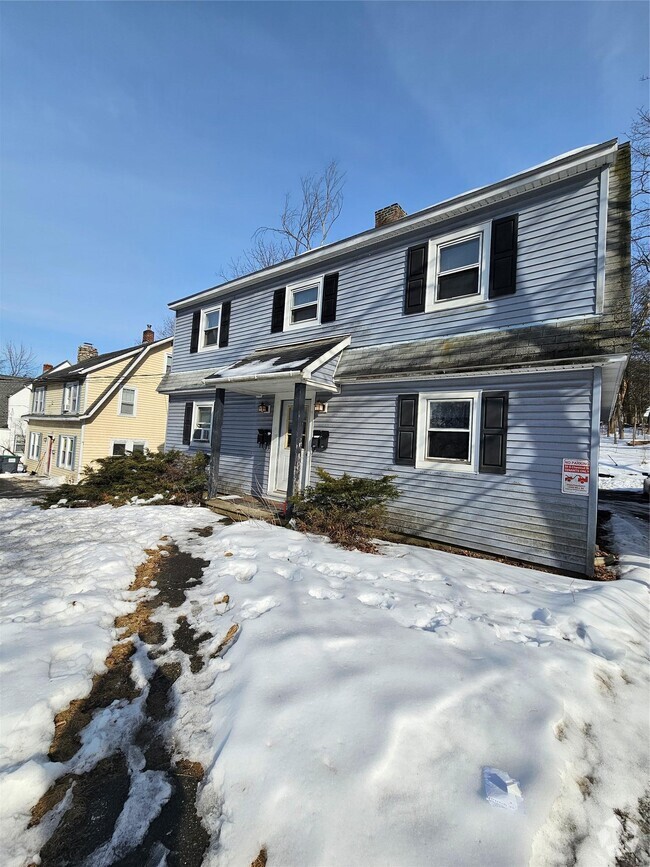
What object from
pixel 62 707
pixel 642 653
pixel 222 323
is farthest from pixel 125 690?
pixel 222 323

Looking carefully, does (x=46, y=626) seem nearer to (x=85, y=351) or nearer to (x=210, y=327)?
(x=210, y=327)

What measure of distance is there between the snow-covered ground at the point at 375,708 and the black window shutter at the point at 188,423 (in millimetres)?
7754

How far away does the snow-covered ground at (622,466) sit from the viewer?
736 inches

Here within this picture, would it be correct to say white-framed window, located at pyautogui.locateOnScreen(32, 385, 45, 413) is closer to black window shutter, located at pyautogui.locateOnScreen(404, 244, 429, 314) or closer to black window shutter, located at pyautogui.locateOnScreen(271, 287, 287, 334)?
black window shutter, located at pyautogui.locateOnScreen(271, 287, 287, 334)

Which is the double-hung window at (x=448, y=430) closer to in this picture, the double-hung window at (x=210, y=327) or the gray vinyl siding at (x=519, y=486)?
the gray vinyl siding at (x=519, y=486)

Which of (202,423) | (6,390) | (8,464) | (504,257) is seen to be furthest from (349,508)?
(6,390)

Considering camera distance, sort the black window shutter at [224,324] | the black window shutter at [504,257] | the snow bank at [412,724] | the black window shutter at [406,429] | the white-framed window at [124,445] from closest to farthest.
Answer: the snow bank at [412,724], the black window shutter at [504,257], the black window shutter at [406,429], the black window shutter at [224,324], the white-framed window at [124,445]

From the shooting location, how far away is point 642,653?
3.67 metres

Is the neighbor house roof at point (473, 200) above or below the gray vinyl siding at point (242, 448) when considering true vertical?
above

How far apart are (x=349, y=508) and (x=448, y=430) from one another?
94.6 inches

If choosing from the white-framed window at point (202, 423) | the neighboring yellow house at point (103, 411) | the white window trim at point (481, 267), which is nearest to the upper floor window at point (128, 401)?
the neighboring yellow house at point (103, 411)

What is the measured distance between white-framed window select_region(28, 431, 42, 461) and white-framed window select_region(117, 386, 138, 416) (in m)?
8.04

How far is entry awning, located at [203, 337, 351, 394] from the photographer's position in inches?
311

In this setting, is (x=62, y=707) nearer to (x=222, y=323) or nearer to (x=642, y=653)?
(x=642, y=653)
